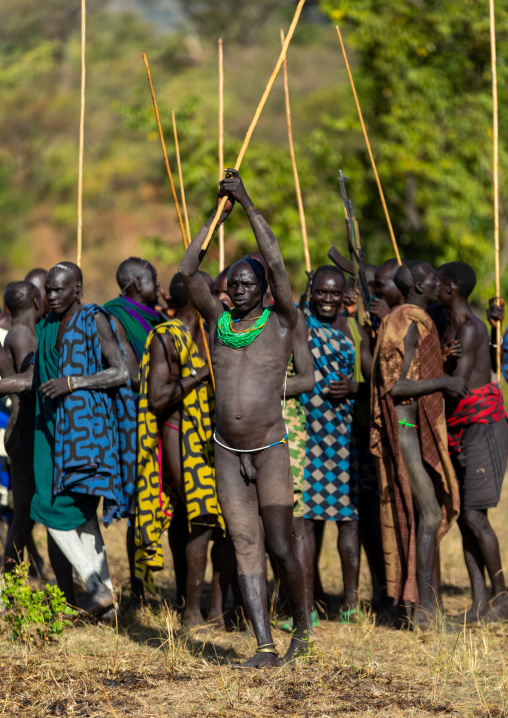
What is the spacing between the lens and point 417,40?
13.8 m

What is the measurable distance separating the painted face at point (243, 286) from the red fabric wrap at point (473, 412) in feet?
7.07

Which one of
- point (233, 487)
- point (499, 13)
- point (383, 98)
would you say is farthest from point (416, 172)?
point (233, 487)

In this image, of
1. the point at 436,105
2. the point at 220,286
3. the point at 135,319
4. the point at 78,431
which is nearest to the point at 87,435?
the point at 78,431

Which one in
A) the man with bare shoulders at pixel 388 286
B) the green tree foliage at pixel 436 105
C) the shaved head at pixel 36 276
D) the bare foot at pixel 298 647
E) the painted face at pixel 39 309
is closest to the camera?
the bare foot at pixel 298 647

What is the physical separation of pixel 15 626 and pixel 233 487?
1.48 m

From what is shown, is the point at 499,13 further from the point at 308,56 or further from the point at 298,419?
the point at 308,56

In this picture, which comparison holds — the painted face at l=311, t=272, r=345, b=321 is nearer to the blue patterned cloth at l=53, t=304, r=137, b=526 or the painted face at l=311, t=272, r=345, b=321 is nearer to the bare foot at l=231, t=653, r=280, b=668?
the blue patterned cloth at l=53, t=304, r=137, b=526

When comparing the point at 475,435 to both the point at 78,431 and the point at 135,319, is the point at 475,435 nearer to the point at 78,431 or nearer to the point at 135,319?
the point at 135,319

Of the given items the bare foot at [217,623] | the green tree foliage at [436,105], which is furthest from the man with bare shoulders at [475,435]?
the green tree foliage at [436,105]

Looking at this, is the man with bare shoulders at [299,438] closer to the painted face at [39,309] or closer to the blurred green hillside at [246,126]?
the painted face at [39,309]

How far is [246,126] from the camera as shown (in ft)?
101

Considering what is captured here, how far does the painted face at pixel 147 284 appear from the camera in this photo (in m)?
6.40

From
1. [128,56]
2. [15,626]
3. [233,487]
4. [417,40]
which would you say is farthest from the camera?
[128,56]

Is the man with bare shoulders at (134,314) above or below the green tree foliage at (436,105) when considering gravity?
below
